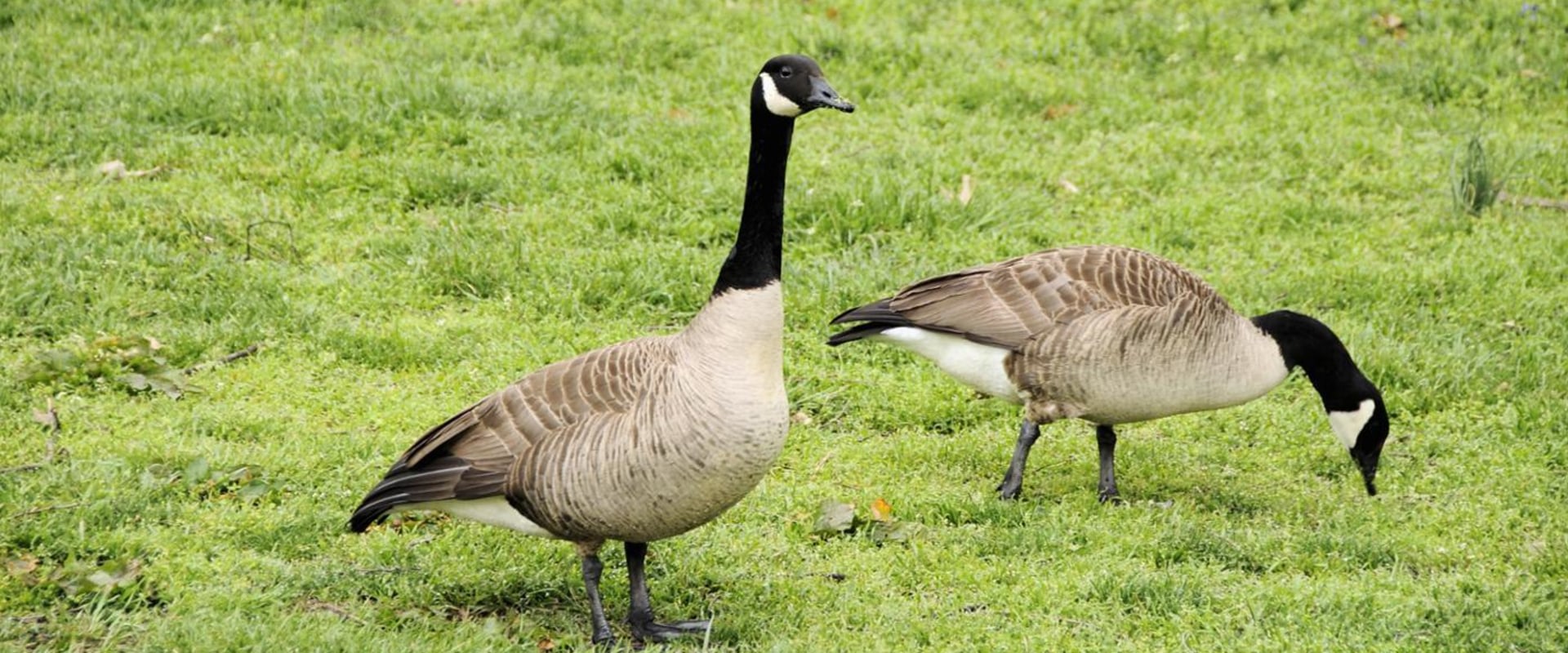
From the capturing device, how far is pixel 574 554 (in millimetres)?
5895

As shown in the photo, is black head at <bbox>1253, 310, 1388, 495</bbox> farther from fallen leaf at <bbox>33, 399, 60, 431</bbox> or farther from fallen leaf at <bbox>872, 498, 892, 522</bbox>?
fallen leaf at <bbox>33, 399, 60, 431</bbox>

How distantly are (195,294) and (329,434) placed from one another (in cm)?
165

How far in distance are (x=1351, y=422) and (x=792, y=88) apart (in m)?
3.17

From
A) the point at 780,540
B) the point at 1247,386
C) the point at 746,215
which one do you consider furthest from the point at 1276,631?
the point at 746,215

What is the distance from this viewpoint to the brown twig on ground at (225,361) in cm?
729

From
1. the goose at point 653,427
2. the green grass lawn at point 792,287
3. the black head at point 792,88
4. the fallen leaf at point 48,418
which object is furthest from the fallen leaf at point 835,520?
the fallen leaf at point 48,418

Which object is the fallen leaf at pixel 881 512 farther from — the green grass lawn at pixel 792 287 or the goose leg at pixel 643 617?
the goose leg at pixel 643 617

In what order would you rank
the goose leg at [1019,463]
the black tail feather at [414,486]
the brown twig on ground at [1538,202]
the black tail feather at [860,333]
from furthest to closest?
1. the brown twig on ground at [1538,202]
2. the black tail feather at [860,333]
3. the goose leg at [1019,463]
4. the black tail feather at [414,486]

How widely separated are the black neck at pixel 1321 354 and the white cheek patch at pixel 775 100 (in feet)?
8.94

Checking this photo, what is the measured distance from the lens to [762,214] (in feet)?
16.3

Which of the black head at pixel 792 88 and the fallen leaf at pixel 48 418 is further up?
the black head at pixel 792 88

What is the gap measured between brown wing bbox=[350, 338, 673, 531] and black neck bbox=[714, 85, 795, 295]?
377mm

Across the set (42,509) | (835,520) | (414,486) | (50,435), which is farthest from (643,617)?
(50,435)

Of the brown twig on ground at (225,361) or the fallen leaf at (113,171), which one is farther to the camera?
the fallen leaf at (113,171)
